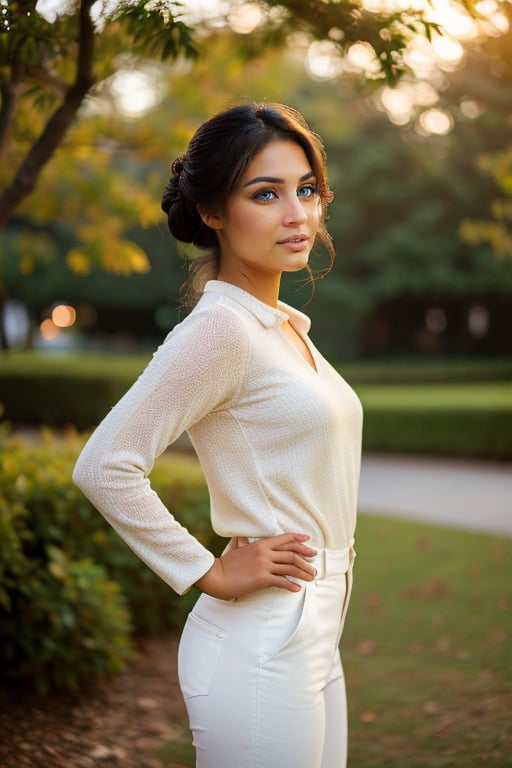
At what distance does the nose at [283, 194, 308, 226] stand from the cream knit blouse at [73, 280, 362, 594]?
0.18 metres

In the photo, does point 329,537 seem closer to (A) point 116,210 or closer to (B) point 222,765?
(B) point 222,765

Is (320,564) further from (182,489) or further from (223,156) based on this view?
(182,489)

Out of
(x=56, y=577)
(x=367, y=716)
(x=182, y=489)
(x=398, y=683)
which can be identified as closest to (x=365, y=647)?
(x=398, y=683)

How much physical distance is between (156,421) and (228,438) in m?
0.16

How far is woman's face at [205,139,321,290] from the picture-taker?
5.77 feet

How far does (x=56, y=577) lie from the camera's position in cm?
381

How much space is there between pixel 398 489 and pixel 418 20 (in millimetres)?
8067

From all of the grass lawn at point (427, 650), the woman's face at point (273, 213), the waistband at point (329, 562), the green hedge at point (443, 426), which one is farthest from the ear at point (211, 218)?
the green hedge at point (443, 426)

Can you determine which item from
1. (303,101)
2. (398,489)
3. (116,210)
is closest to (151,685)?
(116,210)

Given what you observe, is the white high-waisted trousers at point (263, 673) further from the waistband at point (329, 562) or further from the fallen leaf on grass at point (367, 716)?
the fallen leaf on grass at point (367, 716)

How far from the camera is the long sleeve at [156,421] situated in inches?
63.5

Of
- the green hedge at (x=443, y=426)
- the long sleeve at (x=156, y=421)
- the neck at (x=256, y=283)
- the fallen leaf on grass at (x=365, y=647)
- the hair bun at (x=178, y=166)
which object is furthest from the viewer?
the green hedge at (x=443, y=426)

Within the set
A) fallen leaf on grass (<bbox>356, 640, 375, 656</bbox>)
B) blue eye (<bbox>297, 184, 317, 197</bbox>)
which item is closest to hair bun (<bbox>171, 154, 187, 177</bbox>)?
blue eye (<bbox>297, 184, 317, 197</bbox>)

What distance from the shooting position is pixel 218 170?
1.77 meters
